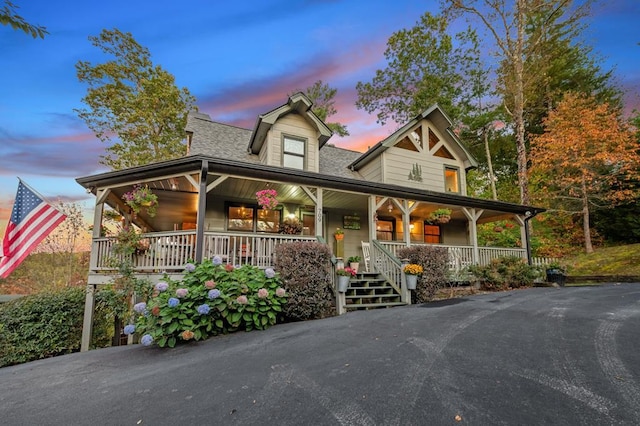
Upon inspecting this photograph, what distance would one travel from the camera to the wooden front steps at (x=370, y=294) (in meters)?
7.08

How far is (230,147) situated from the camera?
1105cm

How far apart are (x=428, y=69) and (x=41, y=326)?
79.5 feet

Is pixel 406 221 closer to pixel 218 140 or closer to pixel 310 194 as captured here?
pixel 310 194

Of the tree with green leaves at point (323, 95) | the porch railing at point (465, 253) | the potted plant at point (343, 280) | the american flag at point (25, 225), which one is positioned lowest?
the potted plant at point (343, 280)

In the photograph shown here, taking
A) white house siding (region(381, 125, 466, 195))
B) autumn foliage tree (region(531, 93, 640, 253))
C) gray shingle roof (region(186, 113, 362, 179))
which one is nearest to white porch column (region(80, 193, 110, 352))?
gray shingle roof (region(186, 113, 362, 179))

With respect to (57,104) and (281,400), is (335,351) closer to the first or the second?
(281,400)

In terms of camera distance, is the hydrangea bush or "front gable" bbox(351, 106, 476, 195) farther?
"front gable" bbox(351, 106, 476, 195)

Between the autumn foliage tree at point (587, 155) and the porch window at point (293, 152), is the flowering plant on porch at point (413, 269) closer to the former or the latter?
the porch window at point (293, 152)

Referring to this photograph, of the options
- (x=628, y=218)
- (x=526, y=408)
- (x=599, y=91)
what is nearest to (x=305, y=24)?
(x=526, y=408)

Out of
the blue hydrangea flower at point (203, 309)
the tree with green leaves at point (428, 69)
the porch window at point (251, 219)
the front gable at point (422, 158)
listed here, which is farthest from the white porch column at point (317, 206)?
the tree with green leaves at point (428, 69)

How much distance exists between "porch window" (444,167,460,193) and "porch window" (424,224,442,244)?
1859 millimetres

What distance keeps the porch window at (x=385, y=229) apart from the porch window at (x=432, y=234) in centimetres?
164

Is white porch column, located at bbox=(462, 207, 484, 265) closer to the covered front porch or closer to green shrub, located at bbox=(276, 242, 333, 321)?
the covered front porch

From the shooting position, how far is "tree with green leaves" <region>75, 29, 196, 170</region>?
1833 cm
